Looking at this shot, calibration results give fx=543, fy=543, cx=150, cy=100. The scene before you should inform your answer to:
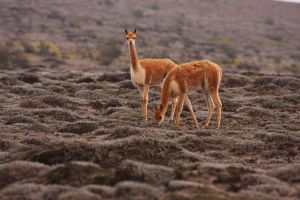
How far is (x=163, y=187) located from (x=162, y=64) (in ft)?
27.8

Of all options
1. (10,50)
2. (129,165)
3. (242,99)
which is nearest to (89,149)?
(129,165)

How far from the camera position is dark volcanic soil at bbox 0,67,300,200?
9.87 meters

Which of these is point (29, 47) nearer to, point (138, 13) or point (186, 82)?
point (138, 13)

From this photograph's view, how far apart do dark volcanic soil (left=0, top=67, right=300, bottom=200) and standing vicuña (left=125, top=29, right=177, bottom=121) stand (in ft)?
4.09

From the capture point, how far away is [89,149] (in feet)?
40.2

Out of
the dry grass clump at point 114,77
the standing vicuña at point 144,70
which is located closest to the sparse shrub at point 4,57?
the dry grass clump at point 114,77

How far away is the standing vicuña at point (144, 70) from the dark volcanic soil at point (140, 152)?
1.25 meters

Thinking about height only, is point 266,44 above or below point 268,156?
below

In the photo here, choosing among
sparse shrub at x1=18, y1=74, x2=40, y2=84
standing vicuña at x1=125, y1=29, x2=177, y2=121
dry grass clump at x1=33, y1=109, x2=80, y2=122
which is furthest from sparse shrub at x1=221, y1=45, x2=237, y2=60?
standing vicuña at x1=125, y1=29, x2=177, y2=121

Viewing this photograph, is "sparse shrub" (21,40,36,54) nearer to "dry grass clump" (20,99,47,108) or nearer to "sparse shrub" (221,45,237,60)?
"sparse shrub" (221,45,237,60)

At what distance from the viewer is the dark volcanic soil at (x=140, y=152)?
32.4ft

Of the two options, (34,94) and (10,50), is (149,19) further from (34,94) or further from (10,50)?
(34,94)

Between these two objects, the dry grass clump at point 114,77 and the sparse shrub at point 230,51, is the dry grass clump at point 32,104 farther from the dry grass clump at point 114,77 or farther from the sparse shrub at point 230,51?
the sparse shrub at point 230,51

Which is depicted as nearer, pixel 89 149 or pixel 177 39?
pixel 89 149
